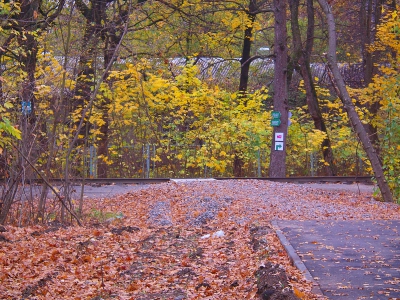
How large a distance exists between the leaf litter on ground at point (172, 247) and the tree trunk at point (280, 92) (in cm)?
633

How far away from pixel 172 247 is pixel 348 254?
3.00m

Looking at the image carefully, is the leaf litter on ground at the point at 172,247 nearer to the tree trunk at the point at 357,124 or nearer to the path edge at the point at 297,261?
the path edge at the point at 297,261

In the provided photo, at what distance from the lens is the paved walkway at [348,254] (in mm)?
6797

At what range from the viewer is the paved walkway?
6797 millimetres

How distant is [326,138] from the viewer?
25.8 meters

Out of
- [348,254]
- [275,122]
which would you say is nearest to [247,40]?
[275,122]

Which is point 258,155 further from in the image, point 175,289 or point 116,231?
point 175,289

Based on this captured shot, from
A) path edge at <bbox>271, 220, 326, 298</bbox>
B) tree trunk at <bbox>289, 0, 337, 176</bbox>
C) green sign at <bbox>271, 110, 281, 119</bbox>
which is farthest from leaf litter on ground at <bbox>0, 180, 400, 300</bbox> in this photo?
tree trunk at <bbox>289, 0, 337, 176</bbox>

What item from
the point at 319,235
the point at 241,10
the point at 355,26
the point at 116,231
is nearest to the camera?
the point at 319,235

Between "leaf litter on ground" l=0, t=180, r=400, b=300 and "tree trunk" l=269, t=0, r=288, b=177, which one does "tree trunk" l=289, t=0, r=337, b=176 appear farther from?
"leaf litter on ground" l=0, t=180, r=400, b=300

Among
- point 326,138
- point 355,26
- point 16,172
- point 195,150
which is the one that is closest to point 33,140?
point 16,172

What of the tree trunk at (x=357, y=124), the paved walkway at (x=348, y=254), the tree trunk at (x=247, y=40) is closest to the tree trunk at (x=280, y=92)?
the tree trunk at (x=247, y=40)

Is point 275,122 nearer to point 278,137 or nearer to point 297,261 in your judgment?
point 278,137

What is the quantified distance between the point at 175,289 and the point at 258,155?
1779cm
